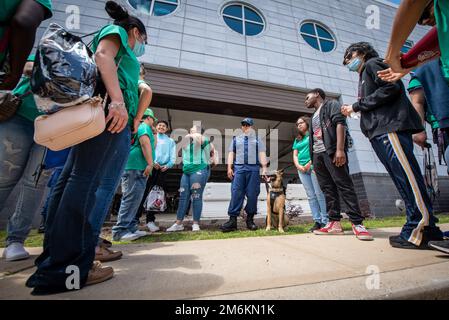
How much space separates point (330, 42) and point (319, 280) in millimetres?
8739

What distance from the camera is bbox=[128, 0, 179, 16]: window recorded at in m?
6.05

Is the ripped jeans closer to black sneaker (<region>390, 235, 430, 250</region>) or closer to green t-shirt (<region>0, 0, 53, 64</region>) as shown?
black sneaker (<region>390, 235, 430, 250</region>)

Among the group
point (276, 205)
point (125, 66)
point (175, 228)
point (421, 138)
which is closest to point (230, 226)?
point (276, 205)

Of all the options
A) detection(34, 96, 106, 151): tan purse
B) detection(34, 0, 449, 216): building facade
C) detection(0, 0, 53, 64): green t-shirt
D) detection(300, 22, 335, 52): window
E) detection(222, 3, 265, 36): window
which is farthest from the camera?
detection(300, 22, 335, 52): window

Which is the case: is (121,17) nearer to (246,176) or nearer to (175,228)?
(246,176)

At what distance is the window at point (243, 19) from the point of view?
22.0 feet

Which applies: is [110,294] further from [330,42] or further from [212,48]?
[330,42]

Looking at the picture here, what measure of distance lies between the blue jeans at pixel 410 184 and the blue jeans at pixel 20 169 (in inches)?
122

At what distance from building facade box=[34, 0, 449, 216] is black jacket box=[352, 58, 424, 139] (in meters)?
3.95

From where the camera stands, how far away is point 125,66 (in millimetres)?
1380

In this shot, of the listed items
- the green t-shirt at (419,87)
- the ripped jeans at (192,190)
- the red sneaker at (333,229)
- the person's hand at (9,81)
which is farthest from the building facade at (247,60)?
the person's hand at (9,81)

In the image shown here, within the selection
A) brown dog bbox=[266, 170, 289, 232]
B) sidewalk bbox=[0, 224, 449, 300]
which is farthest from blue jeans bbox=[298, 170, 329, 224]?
sidewalk bbox=[0, 224, 449, 300]

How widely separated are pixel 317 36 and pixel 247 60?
322 centimetres
